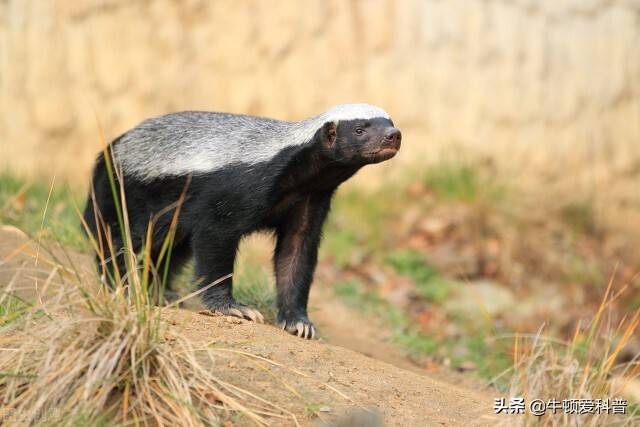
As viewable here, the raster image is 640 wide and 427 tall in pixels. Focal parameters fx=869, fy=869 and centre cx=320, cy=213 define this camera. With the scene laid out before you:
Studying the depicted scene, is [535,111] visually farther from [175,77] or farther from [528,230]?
[175,77]

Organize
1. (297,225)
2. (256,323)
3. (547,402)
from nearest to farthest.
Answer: (547,402)
(256,323)
(297,225)

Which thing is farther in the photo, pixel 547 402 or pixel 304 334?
pixel 304 334

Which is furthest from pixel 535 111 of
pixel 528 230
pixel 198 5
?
pixel 198 5

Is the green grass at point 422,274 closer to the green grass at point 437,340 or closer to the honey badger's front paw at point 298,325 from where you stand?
the green grass at point 437,340

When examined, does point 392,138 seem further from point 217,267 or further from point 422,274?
point 422,274

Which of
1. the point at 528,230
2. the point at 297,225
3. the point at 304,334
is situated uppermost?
the point at 297,225

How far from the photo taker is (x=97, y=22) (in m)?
10.6

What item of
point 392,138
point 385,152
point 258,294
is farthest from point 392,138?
point 258,294

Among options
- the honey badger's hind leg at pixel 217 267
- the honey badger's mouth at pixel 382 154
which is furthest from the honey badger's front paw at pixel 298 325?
the honey badger's mouth at pixel 382 154

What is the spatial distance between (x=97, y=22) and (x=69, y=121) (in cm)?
126

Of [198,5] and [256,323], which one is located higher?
[198,5]

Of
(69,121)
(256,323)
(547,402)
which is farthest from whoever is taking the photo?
(69,121)

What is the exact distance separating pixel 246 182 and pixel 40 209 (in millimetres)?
3448

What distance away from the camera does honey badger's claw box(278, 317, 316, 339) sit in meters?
5.85
